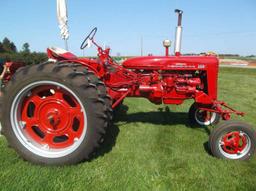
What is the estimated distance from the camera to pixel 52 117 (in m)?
3.54

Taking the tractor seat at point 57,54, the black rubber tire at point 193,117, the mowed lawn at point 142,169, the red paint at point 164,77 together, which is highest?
the tractor seat at point 57,54

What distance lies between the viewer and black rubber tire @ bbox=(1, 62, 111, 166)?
3285mm

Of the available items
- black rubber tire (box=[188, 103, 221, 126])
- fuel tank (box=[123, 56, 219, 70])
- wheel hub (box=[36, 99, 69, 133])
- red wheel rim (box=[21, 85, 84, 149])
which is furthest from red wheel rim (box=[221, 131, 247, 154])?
wheel hub (box=[36, 99, 69, 133])

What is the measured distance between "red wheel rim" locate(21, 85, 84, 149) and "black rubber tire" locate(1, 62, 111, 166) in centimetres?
20

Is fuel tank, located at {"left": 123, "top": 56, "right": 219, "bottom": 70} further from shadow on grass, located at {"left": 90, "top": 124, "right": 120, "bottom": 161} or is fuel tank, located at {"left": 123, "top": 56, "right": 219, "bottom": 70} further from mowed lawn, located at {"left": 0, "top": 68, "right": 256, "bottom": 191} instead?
shadow on grass, located at {"left": 90, "top": 124, "right": 120, "bottom": 161}

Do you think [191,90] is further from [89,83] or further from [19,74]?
[19,74]

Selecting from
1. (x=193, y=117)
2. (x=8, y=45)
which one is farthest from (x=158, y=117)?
(x=8, y=45)

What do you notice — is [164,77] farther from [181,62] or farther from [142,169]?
[142,169]

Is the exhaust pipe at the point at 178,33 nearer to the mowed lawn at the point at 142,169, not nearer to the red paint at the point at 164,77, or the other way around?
the red paint at the point at 164,77

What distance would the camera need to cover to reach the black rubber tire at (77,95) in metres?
3.29

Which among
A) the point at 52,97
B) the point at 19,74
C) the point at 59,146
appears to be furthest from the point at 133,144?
the point at 19,74

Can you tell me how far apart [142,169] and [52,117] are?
1.27m

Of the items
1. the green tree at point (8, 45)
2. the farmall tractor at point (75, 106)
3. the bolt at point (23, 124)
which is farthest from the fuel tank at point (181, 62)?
the green tree at point (8, 45)

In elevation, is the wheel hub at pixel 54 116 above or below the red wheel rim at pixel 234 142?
above
